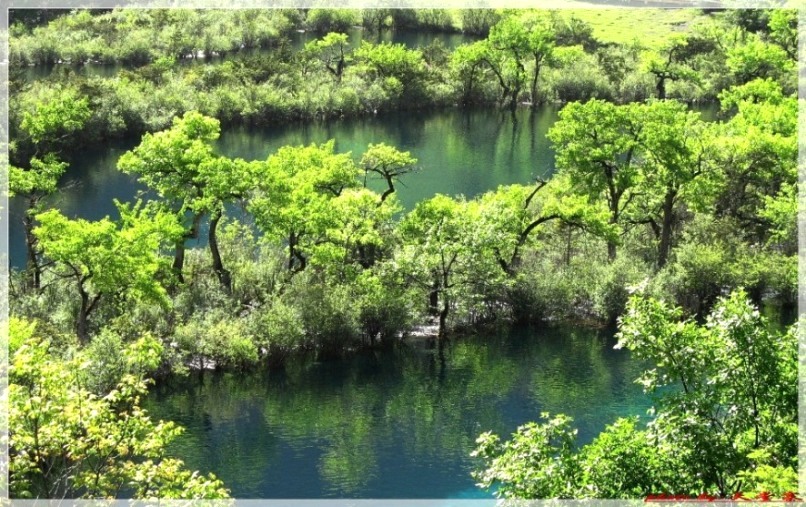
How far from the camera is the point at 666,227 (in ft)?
156

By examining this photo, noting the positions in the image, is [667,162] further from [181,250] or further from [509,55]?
[509,55]

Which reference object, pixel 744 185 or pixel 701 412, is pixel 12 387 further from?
pixel 744 185

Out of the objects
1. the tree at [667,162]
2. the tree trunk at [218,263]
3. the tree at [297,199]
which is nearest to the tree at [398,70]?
the tree at [667,162]

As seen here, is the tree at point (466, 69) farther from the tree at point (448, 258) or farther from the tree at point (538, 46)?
the tree at point (448, 258)

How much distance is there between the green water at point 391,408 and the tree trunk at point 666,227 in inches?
222

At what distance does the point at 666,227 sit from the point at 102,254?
82.0 ft

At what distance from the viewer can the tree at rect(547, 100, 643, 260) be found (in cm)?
4856

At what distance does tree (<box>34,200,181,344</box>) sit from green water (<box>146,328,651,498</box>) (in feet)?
12.8

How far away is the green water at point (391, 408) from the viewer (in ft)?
108

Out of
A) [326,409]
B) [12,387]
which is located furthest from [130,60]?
[12,387]

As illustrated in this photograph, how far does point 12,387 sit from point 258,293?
26.5 m

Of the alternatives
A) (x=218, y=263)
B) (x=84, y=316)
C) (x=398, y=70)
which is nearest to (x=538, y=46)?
(x=398, y=70)

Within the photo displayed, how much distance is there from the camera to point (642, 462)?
18625 millimetres

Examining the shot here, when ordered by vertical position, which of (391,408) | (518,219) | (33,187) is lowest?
(391,408)
